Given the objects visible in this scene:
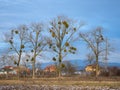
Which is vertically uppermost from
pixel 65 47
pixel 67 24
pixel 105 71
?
pixel 67 24

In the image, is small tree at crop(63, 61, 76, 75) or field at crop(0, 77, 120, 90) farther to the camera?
small tree at crop(63, 61, 76, 75)

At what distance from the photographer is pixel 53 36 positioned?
67.4 m

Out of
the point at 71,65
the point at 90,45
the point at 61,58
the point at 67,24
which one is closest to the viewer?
the point at 61,58

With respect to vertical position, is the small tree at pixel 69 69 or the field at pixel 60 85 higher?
the small tree at pixel 69 69

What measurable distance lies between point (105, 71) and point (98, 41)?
7.79 m

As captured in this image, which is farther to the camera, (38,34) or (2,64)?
(2,64)

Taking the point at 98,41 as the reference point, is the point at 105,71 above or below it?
below

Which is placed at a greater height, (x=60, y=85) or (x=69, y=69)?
(x=69, y=69)

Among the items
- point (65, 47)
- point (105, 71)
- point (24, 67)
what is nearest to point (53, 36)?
point (65, 47)

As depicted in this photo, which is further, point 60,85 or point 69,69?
point 69,69

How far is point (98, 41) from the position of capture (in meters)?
73.1

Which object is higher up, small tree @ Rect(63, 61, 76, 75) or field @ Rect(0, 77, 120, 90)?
small tree @ Rect(63, 61, 76, 75)

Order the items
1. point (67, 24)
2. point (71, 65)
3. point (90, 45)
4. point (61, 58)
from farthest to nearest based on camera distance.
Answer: point (71, 65), point (90, 45), point (67, 24), point (61, 58)

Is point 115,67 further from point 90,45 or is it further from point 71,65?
point 71,65
